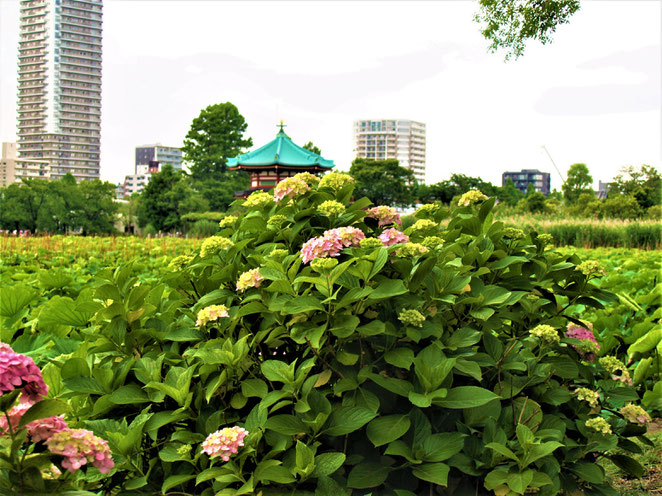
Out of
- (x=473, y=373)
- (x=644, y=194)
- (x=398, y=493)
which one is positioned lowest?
(x=398, y=493)

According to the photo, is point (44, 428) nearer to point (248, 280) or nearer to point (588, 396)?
point (248, 280)

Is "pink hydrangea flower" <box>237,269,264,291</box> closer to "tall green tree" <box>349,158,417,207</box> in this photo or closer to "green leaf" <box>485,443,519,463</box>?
"green leaf" <box>485,443,519,463</box>

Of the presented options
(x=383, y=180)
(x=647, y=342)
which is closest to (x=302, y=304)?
(x=647, y=342)

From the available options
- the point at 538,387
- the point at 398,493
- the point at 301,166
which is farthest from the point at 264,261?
the point at 301,166

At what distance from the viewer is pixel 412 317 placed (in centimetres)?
135

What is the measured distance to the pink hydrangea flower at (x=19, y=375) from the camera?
89 centimetres

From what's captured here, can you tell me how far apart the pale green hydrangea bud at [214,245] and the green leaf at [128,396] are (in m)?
0.44

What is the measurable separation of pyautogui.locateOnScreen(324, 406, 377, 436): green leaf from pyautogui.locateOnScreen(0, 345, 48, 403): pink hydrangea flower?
25.9 inches

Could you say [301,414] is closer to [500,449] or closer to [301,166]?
[500,449]

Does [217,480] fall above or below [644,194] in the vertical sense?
below

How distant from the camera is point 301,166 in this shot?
22812 mm

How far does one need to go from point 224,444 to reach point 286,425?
0.53 feet

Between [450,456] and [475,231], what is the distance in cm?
83

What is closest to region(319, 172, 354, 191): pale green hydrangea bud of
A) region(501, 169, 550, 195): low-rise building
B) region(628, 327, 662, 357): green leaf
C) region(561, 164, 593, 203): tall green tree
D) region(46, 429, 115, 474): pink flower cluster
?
region(46, 429, 115, 474): pink flower cluster
